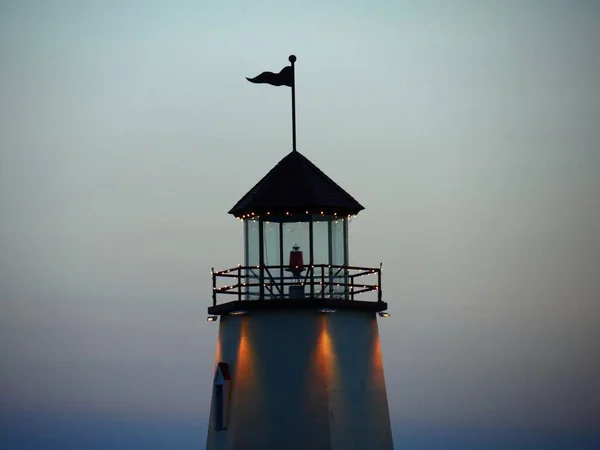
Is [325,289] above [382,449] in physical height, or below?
above

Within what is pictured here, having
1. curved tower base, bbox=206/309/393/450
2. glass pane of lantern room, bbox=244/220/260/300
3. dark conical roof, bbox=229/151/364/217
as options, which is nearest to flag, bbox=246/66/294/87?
dark conical roof, bbox=229/151/364/217

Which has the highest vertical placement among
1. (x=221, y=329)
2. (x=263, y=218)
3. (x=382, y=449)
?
(x=263, y=218)

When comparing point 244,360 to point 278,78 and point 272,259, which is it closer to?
point 272,259

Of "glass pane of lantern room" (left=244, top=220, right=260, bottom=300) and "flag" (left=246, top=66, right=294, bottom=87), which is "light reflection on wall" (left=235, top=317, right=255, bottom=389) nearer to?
"glass pane of lantern room" (left=244, top=220, right=260, bottom=300)

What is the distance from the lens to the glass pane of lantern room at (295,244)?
3959 centimetres

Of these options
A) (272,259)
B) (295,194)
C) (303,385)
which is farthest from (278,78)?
(303,385)

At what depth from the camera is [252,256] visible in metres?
40.2

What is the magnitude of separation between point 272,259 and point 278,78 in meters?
4.50

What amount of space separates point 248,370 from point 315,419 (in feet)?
6.99

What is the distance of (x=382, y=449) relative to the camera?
130 feet

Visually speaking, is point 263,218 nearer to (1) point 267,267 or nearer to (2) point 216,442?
(1) point 267,267

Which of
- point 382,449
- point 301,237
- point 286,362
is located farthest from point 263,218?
point 382,449

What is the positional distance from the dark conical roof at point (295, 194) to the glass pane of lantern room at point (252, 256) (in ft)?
1.34

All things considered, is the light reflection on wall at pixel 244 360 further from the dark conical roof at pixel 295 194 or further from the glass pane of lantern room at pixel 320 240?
the dark conical roof at pixel 295 194
